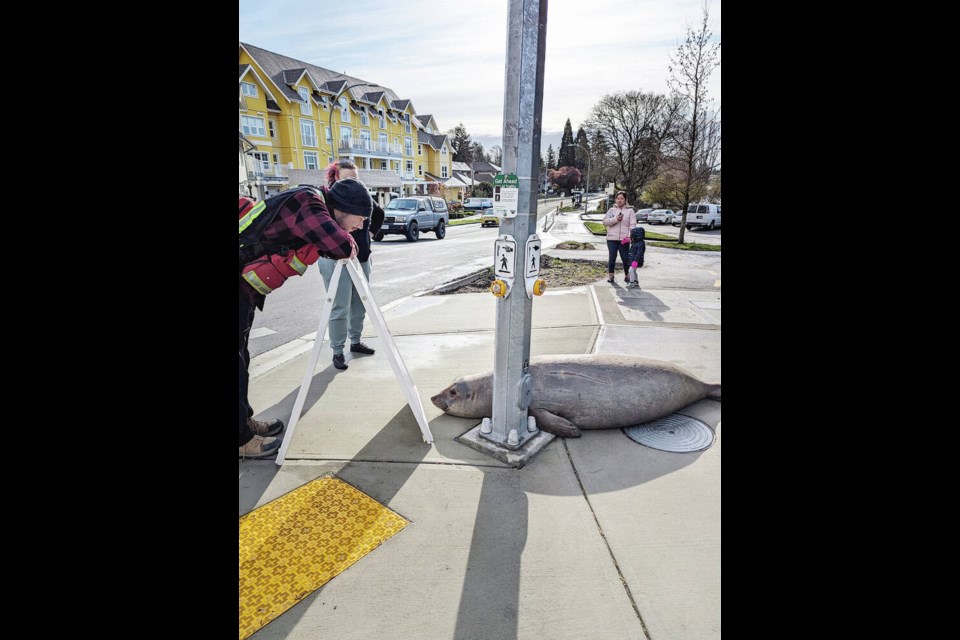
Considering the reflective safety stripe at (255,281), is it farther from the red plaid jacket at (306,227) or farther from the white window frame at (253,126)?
the white window frame at (253,126)

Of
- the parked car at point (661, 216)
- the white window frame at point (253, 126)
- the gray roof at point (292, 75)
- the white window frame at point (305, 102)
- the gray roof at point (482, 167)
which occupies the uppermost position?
the gray roof at point (482, 167)

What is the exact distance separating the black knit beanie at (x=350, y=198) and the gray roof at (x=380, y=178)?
42168 millimetres

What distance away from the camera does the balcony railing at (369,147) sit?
46.0 meters

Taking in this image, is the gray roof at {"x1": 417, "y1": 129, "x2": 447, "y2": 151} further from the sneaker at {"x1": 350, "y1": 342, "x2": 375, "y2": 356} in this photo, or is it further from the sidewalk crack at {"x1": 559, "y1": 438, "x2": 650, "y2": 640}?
the sidewalk crack at {"x1": 559, "y1": 438, "x2": 650, "y2": 640}

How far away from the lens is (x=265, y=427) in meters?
3.54

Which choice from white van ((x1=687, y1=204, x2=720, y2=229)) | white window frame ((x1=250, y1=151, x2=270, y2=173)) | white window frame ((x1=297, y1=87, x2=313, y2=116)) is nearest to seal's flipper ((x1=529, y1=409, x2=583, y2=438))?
white van ((x1=687, y1=204, x2=720, y2=229))

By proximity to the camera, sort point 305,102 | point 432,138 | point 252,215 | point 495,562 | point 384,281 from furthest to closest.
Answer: point 432,138, point 305,102, point 384,281, point 252,215, point 495,562

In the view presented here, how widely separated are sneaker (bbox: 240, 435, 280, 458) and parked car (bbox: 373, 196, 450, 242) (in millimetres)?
17099

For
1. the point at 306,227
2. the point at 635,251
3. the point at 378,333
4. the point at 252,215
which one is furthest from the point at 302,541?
the point at 635,251

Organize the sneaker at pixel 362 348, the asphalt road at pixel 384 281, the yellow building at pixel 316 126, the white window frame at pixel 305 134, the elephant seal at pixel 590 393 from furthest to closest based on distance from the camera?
the white window frame at pixel 305 134
the yellow building at pixel 316 126
the asphalt road at pixel 384 281
the sneaker at pixel 362 348
the elephant seal at pixel 590 393

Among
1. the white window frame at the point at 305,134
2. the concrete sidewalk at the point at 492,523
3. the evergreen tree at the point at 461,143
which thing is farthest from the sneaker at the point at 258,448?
the evergreen tree at the point at 461,143

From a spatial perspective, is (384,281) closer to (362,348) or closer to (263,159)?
(362,348)

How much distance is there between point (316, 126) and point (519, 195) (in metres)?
45.2

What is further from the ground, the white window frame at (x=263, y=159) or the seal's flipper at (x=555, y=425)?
the white window frame at (x=263, y=159)
